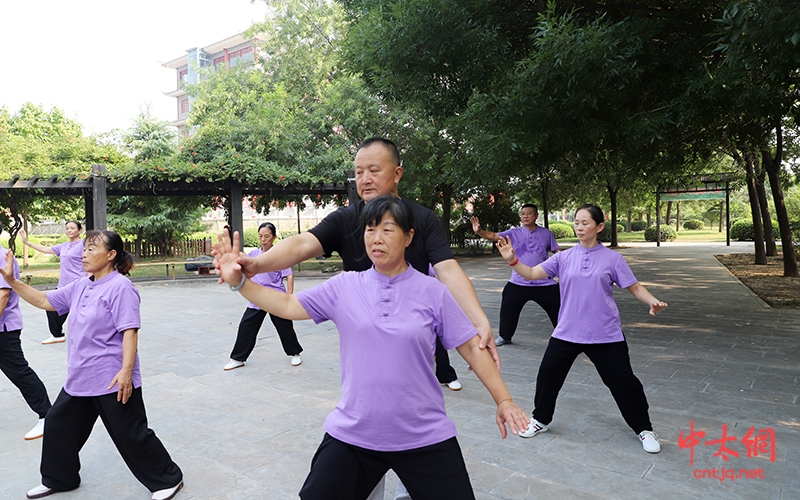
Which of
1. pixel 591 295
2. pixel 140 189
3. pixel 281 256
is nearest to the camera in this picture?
pixel 281 256

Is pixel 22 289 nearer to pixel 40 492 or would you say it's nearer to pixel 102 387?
pixel 102 387

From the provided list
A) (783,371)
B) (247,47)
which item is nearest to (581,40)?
(783,371)

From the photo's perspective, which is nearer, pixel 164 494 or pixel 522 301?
pixel 164 494

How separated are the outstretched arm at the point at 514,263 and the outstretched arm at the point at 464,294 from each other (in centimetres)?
80

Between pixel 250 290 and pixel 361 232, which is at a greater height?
pixel 361 232

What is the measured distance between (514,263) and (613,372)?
1074 mm

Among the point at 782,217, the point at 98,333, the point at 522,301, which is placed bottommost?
the point at 522,301

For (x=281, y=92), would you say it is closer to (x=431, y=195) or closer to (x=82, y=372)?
(x=431, y=195)

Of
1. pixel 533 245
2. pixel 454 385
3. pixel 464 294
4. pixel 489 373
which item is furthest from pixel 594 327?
pixel 533 245

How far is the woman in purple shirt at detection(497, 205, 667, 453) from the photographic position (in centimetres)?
399

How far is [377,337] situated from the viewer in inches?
82.7

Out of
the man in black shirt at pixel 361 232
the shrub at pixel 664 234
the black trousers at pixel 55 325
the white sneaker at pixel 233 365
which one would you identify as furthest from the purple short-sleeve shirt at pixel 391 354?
the shrub at pixel 664 234

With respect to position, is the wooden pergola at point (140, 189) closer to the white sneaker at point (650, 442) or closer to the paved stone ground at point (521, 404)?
the paved stone ground at point (521, 404)

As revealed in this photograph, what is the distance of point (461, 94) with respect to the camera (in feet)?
28.6
